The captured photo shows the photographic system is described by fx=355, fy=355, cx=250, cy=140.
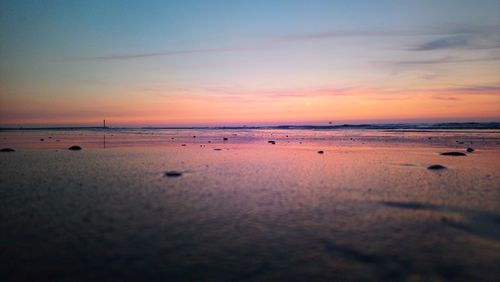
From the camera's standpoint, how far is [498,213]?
11.2 m

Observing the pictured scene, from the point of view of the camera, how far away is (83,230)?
9336mm

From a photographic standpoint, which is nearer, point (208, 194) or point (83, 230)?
point (83, 230)

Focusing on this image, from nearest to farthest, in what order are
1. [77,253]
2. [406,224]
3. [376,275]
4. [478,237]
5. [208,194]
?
[376,275] → [77,253] → [478,237] → [406,224] → [208,194]

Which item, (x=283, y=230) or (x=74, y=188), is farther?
(x=74, y=188)

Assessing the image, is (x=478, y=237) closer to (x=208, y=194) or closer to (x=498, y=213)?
(x=498, y=213)

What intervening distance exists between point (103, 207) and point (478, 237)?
1100cm

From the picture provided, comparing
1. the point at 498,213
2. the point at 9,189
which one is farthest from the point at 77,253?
the point at 498,213

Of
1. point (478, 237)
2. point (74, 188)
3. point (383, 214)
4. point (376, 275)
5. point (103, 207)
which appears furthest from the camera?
point (74, 188)

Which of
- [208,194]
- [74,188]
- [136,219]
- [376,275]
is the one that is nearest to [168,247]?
[136,219]

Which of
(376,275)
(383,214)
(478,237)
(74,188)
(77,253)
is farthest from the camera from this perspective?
(74,188)

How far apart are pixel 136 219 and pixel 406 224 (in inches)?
305

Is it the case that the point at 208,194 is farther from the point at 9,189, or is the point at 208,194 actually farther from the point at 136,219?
the point at 9,189

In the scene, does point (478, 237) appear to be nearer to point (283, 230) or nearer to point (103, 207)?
point (283, 230)

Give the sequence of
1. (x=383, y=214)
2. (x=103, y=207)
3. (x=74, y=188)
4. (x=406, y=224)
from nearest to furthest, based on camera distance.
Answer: (x=406, y=224), (x=383, y=214), (x=103, y=207), (x=74, y=188)
